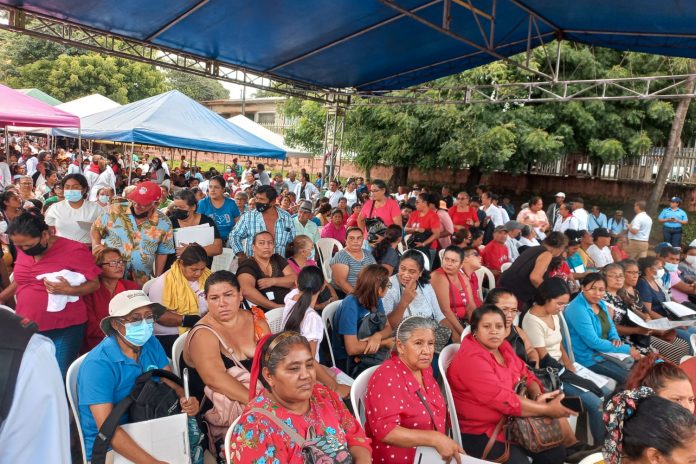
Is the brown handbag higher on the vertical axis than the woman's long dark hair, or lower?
lower

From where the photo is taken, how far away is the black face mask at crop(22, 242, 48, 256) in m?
2.87

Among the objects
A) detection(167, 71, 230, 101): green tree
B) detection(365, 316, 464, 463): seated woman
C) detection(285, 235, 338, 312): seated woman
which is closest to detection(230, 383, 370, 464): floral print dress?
detection(365, 316, 464, 463): seated woman

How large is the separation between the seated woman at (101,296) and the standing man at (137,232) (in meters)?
0.52

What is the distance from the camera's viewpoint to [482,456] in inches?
105

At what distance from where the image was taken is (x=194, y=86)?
49.3 m

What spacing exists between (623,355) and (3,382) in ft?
14.1

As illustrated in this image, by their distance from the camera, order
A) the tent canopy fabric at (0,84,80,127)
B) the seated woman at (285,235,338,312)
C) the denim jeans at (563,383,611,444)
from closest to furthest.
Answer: the denim jeans at (563,383,611,444)
the seated woman at (285,235,338,312)
the tent canopy fabric at (0,84,80,127)

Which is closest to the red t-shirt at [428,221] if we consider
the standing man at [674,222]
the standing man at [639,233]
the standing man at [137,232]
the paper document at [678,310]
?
the paper document at [678,310]

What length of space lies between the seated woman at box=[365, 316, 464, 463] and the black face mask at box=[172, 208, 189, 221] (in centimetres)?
258

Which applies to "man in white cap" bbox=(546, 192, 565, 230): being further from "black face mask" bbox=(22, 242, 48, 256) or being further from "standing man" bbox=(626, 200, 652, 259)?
"black face mask" bbox=(22, 242, 48, 256)

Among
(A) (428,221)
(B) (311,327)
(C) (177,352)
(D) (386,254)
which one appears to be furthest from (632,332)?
(C) (177,352)

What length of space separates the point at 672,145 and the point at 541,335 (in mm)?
12122

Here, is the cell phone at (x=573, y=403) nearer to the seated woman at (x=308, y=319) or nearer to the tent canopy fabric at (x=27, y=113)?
the seated woman at (x=308, y=319)

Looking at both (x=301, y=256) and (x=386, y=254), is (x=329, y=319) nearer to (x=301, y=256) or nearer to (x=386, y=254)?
(x=301, y=256)
